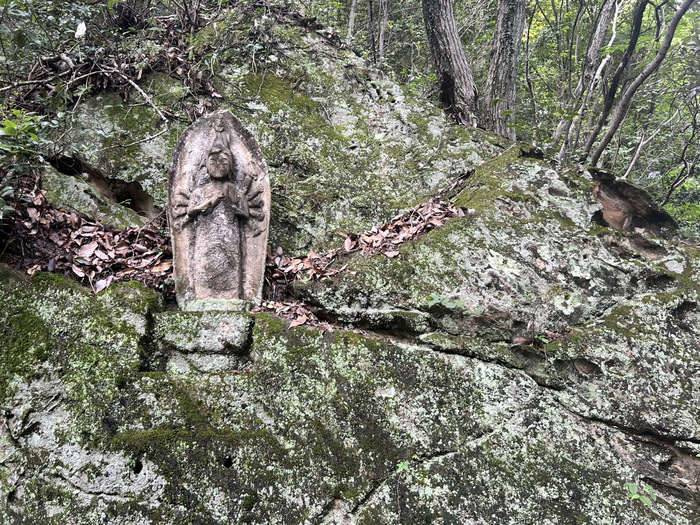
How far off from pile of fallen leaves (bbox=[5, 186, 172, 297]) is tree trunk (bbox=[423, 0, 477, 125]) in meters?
4.27

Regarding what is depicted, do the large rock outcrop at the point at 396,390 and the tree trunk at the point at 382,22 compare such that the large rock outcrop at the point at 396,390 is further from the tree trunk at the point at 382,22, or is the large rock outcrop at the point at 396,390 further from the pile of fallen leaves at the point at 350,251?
the tree trunk at the point at 382,22

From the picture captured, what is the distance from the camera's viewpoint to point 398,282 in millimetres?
3434

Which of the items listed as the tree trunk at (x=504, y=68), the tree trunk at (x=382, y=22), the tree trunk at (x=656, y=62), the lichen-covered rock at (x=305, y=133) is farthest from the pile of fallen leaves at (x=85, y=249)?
the tree trunk at (x=382, y=22)

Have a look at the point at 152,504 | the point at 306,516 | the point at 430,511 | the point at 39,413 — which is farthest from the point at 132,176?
the point at 430,511

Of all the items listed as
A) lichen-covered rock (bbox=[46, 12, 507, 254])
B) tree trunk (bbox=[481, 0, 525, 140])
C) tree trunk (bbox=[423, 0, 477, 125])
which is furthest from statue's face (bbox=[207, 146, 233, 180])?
tree trunk (bbox=[481, 0, 525, 140])

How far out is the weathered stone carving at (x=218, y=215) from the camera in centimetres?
340

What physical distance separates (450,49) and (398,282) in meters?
4.14

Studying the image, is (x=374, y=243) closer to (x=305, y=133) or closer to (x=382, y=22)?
(x=305, y=133)

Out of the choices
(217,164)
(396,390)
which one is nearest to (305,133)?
(217,164)

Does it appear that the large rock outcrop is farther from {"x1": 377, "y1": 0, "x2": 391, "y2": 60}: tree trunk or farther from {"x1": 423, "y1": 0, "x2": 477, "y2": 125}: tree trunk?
{"x1": 377, "y1": 0, "x2": 391, "y2": 60}: tree trunk

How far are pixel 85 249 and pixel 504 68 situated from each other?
5413 mm

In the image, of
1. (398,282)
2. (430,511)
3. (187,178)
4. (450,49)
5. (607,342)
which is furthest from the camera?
(450,49)

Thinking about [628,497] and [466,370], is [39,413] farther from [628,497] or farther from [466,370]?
[628,497]

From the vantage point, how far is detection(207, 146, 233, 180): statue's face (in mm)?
3592
